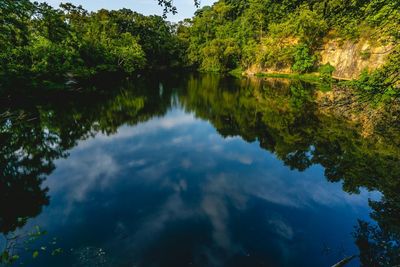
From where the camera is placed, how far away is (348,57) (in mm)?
60500

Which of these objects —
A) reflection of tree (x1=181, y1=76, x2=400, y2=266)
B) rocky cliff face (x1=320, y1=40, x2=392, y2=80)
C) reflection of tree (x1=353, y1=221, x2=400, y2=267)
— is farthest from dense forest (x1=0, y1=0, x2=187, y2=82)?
rocky cliff face (x1=320, y1=40, x2=392, y2=80)

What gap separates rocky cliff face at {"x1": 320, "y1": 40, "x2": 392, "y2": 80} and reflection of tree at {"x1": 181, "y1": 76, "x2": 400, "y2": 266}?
81.2 ft

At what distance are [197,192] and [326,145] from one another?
12.7 metres

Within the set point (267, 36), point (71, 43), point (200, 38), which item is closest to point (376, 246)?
point (71, 43)

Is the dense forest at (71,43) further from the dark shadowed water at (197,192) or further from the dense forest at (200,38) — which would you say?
the dark shadowed water at (197,192)

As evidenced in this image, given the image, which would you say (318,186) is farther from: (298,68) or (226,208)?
(298,68)

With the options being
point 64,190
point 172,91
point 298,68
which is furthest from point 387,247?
point 298,68

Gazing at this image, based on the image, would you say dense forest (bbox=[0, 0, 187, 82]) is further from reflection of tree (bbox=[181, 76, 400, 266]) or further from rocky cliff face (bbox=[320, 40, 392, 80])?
rocky cliff face (bbox=[320, 40, 392, 80])

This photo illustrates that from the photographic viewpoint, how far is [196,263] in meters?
9.41

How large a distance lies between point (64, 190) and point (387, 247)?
1588cm

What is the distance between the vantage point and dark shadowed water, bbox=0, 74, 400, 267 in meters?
10.1

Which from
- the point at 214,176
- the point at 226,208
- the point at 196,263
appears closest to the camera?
the point at 196,263

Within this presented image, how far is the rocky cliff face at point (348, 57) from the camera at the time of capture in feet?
175

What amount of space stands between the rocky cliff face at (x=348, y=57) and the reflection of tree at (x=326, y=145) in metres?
24.8
